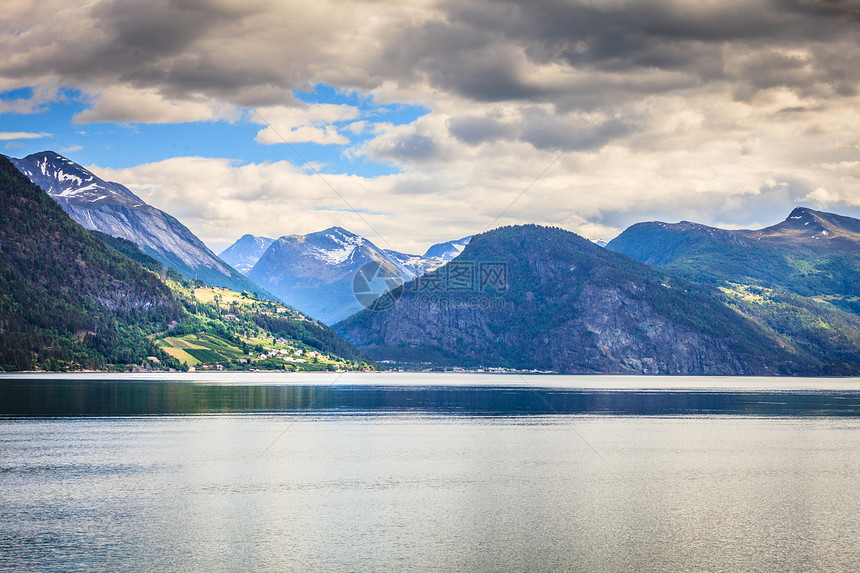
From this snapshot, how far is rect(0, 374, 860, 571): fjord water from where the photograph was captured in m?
48.4

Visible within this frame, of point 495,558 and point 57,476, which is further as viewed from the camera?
point 57,476

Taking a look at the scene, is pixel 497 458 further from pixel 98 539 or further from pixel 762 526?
pixel 98 539

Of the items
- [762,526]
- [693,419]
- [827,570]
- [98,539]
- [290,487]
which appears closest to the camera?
[827,570]

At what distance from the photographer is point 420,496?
68.0 meters

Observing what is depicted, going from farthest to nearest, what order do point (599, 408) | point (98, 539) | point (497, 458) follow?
point (599, 408) < point (497, 458) < point (98, 539)

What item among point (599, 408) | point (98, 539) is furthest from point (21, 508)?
point (599, 408)

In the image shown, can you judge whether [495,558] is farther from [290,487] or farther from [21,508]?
[21,508]

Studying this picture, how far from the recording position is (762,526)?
5753 centimetres

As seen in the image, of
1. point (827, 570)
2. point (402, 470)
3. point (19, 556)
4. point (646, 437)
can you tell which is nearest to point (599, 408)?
point (646, 437)

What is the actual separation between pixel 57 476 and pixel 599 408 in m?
134

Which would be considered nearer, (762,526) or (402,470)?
(762,526)

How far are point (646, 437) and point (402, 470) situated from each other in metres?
51.7

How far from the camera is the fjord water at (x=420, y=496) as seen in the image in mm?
48406

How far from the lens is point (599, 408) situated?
183500 mm
